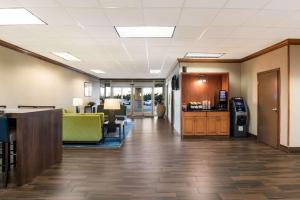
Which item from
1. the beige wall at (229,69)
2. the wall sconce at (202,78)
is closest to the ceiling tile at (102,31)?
the beige wall at (229,69)

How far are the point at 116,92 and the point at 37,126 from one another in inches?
522

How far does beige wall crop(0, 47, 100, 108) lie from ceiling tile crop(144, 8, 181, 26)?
3.80 metres

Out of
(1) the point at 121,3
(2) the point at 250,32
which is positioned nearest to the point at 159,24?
(1) the point at 121,3

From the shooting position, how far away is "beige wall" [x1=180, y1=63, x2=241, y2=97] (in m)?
8.00

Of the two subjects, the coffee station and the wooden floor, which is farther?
the coffee station

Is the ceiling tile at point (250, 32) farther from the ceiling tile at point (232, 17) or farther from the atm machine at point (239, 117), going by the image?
the atm machine at point (239, 117)

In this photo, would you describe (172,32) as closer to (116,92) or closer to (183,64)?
(183,64)

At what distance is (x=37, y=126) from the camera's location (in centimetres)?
392

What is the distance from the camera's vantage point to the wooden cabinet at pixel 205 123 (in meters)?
7.75

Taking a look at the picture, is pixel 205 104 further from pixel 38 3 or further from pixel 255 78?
pixel 38 3

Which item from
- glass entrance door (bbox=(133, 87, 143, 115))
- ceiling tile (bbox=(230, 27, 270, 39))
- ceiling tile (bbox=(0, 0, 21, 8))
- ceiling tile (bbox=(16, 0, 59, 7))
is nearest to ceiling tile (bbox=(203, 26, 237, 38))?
ceiling tile (bbox=(230, 27, 270, 39))

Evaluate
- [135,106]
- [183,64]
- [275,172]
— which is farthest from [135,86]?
[275,172]

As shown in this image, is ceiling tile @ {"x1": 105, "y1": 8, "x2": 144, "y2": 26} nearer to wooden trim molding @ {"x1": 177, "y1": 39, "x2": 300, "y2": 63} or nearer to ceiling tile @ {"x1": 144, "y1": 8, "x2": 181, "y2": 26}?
ceiling tile @ {"x1": 144, "y1": 8, "x2": 181, "y2": 26}

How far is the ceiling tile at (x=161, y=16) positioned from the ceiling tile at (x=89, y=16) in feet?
2.26
